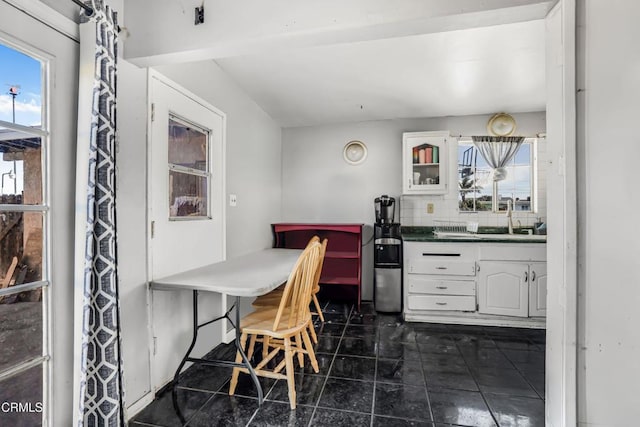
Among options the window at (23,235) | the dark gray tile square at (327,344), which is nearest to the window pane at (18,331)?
the window at (23,235)

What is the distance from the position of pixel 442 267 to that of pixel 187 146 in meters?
2.56

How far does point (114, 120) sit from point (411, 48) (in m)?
1.92

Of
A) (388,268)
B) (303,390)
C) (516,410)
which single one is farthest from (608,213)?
(388,268)

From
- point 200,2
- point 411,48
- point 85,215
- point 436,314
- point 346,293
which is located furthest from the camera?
point 346,293

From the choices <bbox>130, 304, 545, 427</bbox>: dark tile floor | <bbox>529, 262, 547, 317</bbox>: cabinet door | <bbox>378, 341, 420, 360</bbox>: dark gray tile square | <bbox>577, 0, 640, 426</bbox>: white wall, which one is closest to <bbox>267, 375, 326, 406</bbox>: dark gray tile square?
<bbox>130, 304, 545, 427</bbox>: dark tile floor

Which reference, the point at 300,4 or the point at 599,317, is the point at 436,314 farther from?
the point at 300,4

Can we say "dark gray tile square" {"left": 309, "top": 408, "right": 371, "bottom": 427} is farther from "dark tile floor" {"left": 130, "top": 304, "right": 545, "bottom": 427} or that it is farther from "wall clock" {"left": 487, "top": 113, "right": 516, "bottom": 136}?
"wall clock" {"left": 487, "top": 113, "right": 516, "bottom": 136}

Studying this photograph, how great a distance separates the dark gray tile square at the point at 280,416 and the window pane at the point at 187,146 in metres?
1.58

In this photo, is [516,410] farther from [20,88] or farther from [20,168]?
[20,88]

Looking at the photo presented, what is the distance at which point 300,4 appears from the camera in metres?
1.34

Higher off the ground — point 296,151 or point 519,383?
point 296,151

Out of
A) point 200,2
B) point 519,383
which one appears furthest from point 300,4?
point 519,383

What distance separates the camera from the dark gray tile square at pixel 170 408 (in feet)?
5.28

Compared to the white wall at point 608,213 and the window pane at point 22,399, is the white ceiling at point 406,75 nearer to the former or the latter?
the white wall at point 608,213
